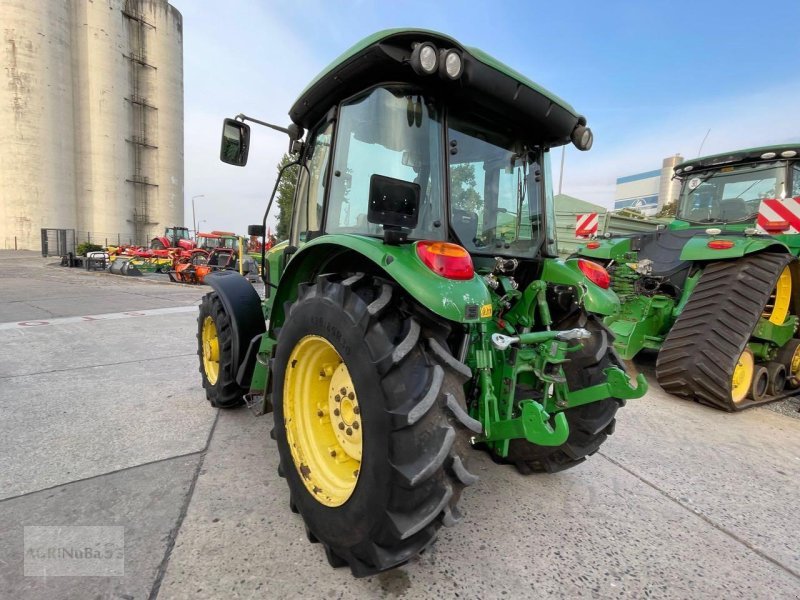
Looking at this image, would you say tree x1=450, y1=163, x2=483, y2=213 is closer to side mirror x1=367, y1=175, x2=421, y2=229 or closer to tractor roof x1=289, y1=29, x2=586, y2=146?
tractor roof x1=289, y1=29, x2=586, y2=146

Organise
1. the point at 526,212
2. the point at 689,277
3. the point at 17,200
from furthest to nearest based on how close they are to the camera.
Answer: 1. the point at 17,200
2. the point at 689,277
3. the point at 526,212

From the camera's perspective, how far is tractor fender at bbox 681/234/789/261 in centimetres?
375

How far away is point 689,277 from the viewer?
14.0 feet

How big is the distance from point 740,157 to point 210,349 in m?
6.60

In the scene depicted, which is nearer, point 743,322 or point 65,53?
point 743,322

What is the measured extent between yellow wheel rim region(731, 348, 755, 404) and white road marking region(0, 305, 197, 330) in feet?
27.6

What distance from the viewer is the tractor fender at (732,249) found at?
3.75 m

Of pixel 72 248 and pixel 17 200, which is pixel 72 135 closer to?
pixel 17 200

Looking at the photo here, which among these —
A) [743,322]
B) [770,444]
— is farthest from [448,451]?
[743,322]

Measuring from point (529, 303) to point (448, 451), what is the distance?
1.14 metres

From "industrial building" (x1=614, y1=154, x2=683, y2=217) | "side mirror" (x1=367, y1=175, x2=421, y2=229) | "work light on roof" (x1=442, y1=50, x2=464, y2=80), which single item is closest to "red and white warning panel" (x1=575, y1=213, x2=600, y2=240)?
"work light on roof" (x1=442, y1=50, x2=464, y2=80)

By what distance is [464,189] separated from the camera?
2.09 metres

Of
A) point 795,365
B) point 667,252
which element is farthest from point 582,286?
point 795,365

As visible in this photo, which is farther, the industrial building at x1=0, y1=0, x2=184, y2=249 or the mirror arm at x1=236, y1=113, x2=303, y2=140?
the industrial building at x1=0, y1=0, x2=184, y2=249
